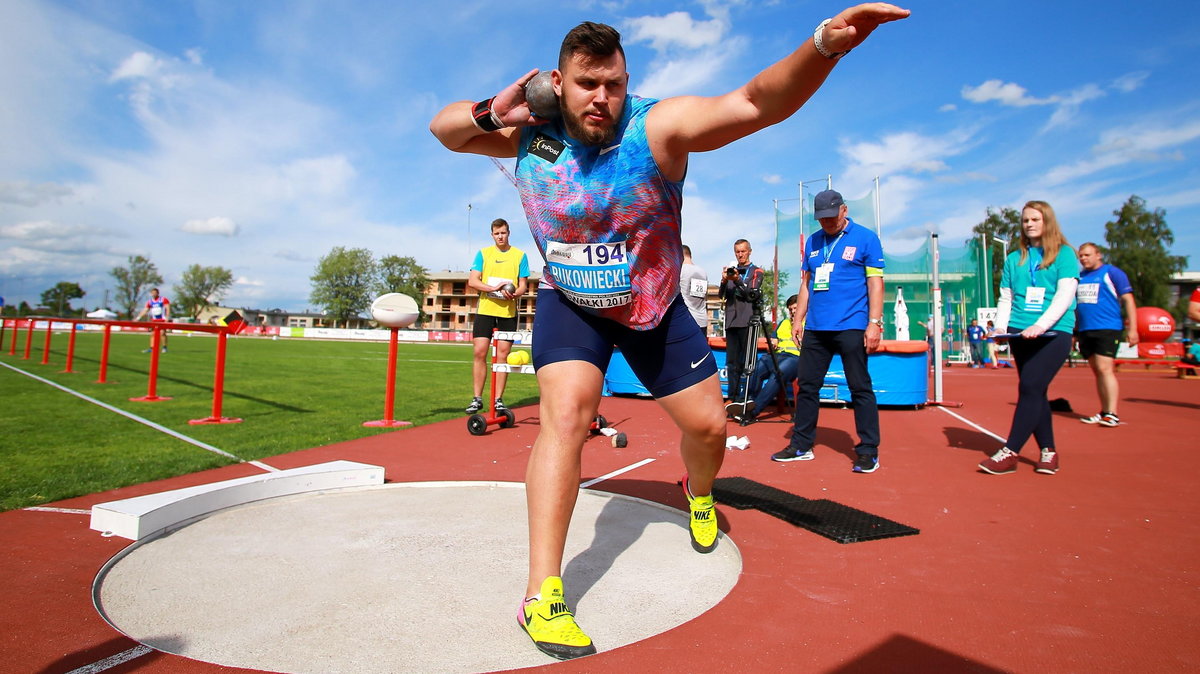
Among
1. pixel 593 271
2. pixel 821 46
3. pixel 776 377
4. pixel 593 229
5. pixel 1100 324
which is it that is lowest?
pixel 776 377

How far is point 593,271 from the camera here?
87.2 inches

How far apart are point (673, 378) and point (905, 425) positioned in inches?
217

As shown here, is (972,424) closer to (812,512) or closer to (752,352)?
(752,352)

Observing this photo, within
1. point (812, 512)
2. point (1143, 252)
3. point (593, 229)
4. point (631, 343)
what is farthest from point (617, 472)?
point (1143, 252)

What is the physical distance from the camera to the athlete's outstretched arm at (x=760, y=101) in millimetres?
1584

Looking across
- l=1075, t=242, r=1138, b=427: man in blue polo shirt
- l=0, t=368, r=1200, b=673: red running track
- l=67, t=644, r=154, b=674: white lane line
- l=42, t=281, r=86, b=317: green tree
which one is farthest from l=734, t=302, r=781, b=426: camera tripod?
l=42, t=281, r=86, b=317: green tree

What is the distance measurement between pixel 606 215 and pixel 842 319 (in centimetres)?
331

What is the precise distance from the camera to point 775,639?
1981mm

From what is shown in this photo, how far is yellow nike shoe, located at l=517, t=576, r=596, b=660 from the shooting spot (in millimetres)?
1864

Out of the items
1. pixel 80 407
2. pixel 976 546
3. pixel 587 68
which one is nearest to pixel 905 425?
pixel 976 546

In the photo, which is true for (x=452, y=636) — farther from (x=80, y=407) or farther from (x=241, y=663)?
(x=80, y=407)

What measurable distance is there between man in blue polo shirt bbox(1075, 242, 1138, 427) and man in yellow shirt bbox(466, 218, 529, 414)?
6.28 m

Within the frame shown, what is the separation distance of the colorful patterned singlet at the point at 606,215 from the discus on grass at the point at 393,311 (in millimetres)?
4297

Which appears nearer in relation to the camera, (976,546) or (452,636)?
(452,636)
